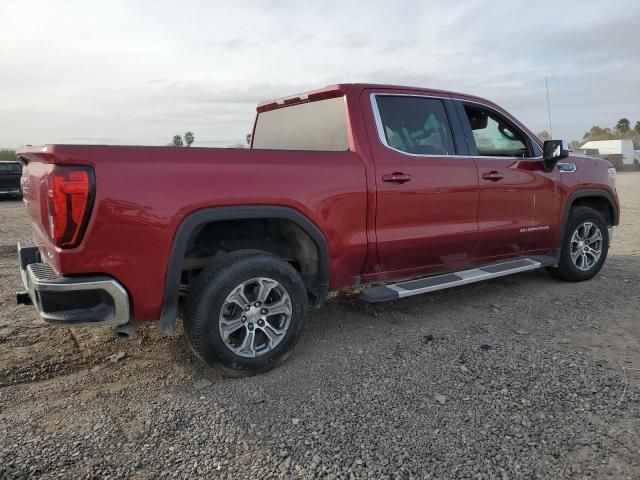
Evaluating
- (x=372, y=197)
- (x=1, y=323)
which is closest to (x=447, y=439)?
(x=372, y=197)

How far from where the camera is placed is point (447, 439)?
271cm

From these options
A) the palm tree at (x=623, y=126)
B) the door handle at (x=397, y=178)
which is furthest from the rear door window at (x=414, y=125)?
the palm tree at (x=623, y=126)

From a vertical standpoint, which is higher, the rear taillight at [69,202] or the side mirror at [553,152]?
the side mirror at [553,152]

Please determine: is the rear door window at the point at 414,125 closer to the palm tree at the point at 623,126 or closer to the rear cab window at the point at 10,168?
the rear cab window at the point at 10,168

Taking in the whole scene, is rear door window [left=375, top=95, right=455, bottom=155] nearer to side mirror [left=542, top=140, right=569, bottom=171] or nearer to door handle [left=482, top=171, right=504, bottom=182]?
door handle [left=482, top=171, right=504, bottom=182]

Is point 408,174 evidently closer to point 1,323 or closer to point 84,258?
point 84,258

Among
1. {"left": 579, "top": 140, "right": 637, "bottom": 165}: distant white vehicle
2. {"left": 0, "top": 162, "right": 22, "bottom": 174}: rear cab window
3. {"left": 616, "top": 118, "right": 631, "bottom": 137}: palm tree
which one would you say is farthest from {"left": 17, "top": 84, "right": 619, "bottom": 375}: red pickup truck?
{"left": 616, "top": 118, "right": 631, "bottom": 137}: palm tree

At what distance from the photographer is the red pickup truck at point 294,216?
2.89 metres

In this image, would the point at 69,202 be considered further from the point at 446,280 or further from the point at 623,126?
the point at 623,126

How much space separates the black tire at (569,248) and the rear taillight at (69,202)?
4.60m

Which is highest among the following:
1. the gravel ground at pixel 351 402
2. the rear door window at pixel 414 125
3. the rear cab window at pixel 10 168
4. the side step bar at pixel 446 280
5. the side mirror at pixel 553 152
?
the rear cab window at pixel 10 168

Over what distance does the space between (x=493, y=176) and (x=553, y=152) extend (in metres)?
0.84

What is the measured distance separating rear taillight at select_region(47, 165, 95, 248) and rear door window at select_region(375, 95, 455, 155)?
2172mm

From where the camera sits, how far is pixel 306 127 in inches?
176
